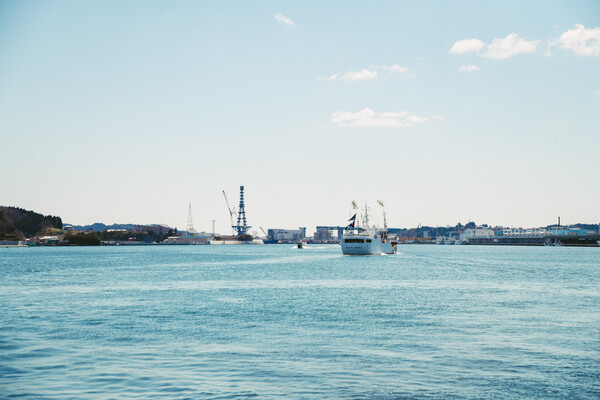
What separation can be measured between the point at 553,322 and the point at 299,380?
22.7 meters

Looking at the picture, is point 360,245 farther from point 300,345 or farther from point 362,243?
point 300,345

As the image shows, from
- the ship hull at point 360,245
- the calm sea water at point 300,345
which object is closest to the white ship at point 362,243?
the ship hull at point 360,245

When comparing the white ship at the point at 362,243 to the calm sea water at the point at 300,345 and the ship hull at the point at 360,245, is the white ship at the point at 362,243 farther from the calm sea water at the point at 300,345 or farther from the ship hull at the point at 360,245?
the calm sea water at the point at 300,345

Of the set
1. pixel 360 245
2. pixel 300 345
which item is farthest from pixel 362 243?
pixel 300 345

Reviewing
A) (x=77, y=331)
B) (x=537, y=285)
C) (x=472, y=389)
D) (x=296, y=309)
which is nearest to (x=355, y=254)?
(x=537, y=285)

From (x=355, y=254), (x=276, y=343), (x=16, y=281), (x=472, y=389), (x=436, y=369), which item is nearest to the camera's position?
(x=472, y=389)

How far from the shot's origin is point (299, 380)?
22.3 meters

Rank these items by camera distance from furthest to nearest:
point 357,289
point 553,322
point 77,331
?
point 357,289
point 553,322
point 77,331

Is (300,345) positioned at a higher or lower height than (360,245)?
lower

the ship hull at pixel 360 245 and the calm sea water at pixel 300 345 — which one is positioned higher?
the ship hull at pixel 360 245

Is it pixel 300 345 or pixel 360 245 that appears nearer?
pixel 300 345

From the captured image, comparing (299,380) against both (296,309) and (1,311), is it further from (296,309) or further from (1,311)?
(1,311)

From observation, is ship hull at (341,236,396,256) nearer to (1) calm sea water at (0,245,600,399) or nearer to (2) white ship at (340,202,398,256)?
(2) white ship at (340,202,398,256)

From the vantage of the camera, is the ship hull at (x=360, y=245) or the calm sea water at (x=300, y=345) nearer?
the calm sea water at (x=300, y=345)
